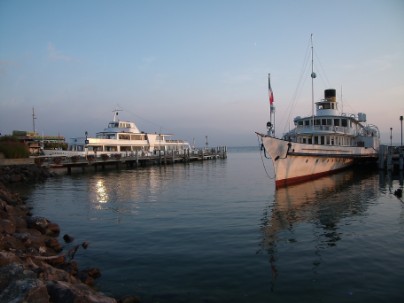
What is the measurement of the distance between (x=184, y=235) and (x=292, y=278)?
18.1ft

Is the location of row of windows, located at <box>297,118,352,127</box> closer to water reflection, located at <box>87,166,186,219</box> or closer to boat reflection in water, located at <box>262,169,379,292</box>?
boat reflection in water, located at <box>262,169,379,292</box>

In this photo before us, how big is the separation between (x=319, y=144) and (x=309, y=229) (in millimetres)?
21447

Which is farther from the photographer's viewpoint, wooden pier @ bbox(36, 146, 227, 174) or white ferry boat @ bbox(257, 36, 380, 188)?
wooden pier @ bbox(36, 146, 227, 174)

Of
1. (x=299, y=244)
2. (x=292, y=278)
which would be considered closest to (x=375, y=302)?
(x=292, y=278)

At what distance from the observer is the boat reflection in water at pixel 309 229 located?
10055mm

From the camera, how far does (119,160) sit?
52.4 m

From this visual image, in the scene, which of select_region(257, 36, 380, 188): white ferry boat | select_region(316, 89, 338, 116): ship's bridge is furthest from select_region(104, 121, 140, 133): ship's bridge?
select_region(316, 89, 338, 116): ship's bridge

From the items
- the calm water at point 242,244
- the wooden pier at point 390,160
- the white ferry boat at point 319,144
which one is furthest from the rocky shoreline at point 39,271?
the wooden pier at point 390,160

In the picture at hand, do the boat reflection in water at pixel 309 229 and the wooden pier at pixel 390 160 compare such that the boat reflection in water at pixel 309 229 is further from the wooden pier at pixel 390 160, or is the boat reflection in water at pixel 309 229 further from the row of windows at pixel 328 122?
the wooden pier at pixel 390 160

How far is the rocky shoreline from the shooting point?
633 cm

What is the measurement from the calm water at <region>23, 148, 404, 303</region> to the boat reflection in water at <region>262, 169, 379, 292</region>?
4 cm

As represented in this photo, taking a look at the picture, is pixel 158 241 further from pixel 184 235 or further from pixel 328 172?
pixel 328 172

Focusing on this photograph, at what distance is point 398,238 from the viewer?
1310 cm

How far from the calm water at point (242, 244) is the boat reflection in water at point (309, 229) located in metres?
0.04
